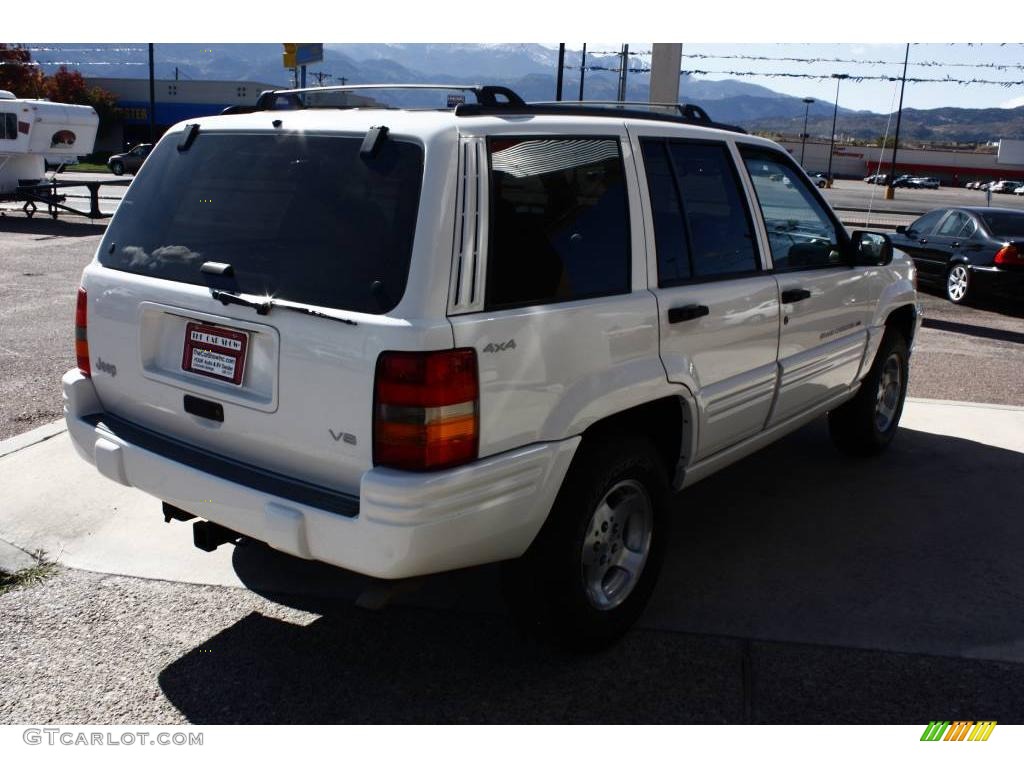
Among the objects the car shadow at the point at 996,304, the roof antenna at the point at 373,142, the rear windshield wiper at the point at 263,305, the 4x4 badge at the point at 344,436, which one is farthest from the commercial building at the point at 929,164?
the 4x4 badge at the point at 344,436

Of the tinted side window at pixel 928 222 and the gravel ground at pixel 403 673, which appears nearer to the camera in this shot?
the gravel ground at pixel 403 673

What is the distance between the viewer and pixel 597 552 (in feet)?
11.7

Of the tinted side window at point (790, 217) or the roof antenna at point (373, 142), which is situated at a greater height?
the roof antenna at point (373, 142)

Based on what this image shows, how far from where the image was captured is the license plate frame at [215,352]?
10.4 ft

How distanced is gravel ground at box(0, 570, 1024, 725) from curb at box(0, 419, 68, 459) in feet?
5.96

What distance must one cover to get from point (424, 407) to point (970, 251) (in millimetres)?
12622

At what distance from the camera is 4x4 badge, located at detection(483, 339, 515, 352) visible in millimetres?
2926

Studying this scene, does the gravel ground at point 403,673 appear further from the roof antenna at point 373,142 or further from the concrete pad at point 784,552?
the roof antenna at point 373,142

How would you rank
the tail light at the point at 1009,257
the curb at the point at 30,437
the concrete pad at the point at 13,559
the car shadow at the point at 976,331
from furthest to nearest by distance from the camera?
1. the tail light at the point at 1009,257
2. the car shadow at the point at 976,331
3. the curb at the point at 30,437
4. the concrete pad at the point at 13,559

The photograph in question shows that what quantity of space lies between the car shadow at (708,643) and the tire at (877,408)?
0.89 metres

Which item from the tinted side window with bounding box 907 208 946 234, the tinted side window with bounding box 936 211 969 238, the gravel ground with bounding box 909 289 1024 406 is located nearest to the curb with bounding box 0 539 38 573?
the gravel ground with bounding box 909 289 1024 406

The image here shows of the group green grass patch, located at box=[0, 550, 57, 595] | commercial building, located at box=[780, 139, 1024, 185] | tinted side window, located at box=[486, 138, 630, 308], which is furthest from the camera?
commercial building, located at box=[780, 139, 1024, 185]

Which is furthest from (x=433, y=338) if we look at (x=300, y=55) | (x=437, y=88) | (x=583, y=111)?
(x=300, y=55)
